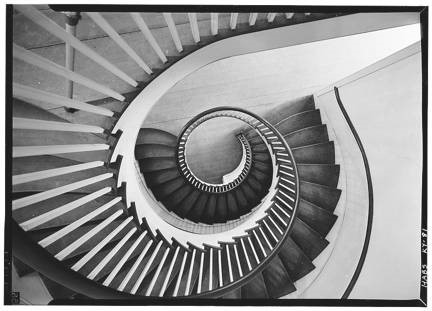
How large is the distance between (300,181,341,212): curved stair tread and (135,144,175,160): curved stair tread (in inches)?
81.6

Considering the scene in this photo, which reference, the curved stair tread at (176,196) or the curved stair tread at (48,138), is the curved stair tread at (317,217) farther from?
the curved stair tread at (48,138)

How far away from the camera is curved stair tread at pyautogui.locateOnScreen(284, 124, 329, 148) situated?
11.1 feet

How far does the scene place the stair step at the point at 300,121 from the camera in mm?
3506

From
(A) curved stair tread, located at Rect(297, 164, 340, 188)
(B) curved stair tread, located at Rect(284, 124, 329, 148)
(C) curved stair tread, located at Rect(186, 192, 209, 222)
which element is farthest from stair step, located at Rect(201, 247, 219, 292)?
(B) curved stair tread, located at Rect(284, 124, 329, 148)

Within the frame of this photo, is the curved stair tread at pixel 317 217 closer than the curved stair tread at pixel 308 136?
Yes

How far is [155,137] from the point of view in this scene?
13.0 feet

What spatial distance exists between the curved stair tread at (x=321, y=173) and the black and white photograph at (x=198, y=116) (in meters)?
0.02

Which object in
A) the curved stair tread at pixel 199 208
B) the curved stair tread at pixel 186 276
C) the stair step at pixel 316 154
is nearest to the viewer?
the curved stair tread at pixel 186 276

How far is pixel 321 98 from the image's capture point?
3.37 m

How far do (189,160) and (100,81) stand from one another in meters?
3.44

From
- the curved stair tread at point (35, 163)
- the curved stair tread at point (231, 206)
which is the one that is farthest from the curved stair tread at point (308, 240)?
the curved stair tread at point (35, 163)

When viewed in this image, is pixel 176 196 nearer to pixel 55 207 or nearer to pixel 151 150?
pixel 151 150
